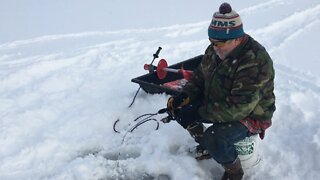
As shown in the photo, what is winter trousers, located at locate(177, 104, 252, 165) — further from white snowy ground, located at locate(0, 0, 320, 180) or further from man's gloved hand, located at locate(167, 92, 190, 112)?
white snowy ground, located at locate(0, 0, 320, 180)

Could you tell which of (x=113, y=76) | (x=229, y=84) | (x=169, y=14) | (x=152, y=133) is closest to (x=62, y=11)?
(x=169, y=14)

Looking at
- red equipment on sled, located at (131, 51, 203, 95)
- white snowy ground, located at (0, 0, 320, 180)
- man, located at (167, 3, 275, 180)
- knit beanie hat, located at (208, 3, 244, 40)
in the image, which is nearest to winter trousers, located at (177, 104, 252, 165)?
man, located at (167, 3, 275, 180)

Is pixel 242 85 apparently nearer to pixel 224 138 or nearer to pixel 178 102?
pixel 224 138

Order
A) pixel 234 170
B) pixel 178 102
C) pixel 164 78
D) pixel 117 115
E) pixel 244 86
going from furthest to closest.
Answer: pixel 164 78
pixel 117 115
pixel 178 102
pixel 234 170
pixel 244 86

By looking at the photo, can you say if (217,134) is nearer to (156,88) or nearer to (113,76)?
(156,88)

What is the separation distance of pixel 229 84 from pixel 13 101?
3.13 metres

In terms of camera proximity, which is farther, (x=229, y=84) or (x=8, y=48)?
(x=8, y=48)

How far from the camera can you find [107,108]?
4883 mm

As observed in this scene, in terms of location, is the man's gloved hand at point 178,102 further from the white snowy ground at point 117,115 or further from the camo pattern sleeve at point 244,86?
the white snowy ground at point 117,115

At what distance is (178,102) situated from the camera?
3.62 m

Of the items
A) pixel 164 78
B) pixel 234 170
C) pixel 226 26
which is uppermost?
pixel 226 26

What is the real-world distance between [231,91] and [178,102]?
2.13 feet

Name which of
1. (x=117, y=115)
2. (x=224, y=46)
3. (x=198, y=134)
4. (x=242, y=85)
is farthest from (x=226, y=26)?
(x=117, y=115)

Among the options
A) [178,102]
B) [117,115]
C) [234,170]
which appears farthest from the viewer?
[117,115]
